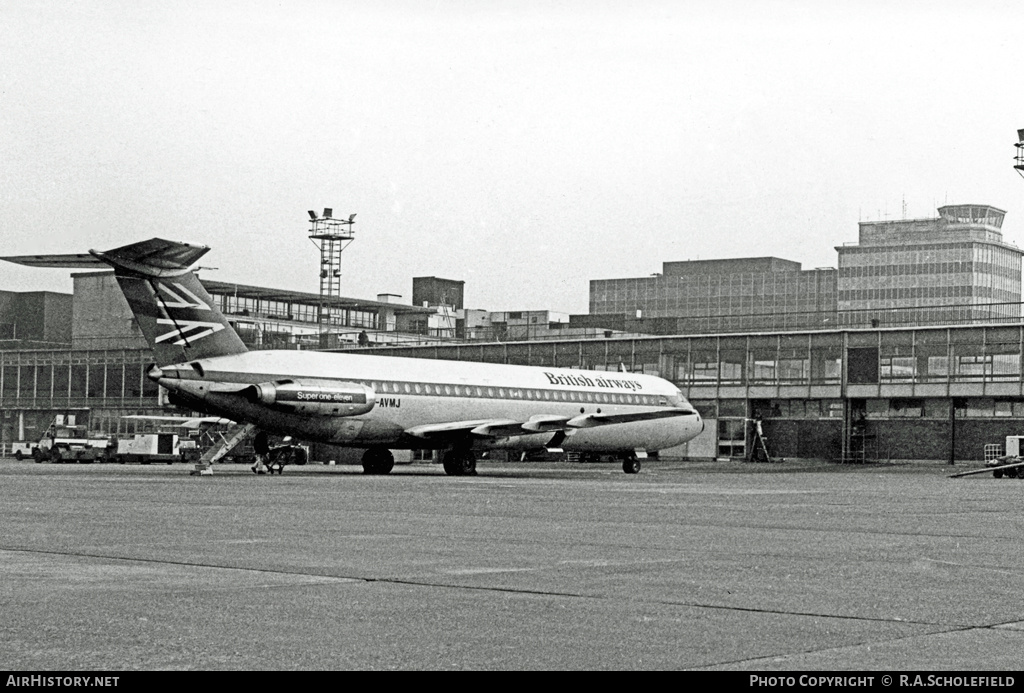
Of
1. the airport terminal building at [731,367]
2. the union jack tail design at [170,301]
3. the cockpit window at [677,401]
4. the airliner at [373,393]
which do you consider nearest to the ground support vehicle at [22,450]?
the airport terminal building at [731,367]

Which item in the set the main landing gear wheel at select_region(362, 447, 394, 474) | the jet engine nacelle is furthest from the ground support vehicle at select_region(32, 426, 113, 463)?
the jet engine nacelle

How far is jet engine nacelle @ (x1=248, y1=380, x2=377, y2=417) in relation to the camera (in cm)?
4153

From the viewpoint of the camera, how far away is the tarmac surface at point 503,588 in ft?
26.8

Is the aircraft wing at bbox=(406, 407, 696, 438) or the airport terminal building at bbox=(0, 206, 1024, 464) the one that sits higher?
the airport terminal building at bbox=(0, 206, 1024, 464)

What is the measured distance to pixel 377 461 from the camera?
49.6 meters

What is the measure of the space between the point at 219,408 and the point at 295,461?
2698 cm

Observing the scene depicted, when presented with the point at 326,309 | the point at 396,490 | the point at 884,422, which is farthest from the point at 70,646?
the point at 326,309

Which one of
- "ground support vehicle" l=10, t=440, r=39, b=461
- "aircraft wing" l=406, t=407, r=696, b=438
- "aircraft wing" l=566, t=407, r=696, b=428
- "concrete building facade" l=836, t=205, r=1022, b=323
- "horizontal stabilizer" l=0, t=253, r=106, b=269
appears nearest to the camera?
"horizontal stabilizer" l=0, t=253, r=106, b=269

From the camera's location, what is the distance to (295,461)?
6762 centimetres

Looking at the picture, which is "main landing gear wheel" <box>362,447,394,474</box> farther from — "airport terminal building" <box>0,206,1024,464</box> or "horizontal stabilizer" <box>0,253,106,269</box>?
"airport terminal building" <box>0,206,1024,464</box>

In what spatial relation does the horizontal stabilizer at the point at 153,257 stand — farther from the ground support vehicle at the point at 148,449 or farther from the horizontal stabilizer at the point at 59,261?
the ground support vehicle at the point at 148,449

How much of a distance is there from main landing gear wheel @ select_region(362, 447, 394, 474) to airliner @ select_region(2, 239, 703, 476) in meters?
0.04

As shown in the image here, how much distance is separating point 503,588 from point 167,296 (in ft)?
97.8

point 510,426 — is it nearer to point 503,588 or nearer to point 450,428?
point 450,428
